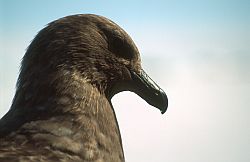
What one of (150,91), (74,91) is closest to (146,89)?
(150,91)

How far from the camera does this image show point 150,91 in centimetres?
711

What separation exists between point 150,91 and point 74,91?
928mm

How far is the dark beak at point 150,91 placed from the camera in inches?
279

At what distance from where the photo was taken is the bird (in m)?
5.93

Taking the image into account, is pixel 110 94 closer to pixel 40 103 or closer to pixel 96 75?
pixel 96 75

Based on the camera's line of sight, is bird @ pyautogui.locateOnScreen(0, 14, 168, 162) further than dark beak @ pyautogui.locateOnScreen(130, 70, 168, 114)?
No

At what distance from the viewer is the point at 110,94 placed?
272 inches

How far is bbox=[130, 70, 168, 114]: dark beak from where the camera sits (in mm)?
7090

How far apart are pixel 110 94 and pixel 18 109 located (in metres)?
0.89

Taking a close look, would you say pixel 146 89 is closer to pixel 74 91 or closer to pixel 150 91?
pixel 150 91

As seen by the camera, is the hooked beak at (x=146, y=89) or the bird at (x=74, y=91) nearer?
the bird at (x=74, y=91)

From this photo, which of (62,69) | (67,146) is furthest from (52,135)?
(62,69)

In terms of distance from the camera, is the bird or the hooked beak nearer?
the bird

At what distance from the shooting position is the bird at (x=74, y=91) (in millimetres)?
5934
